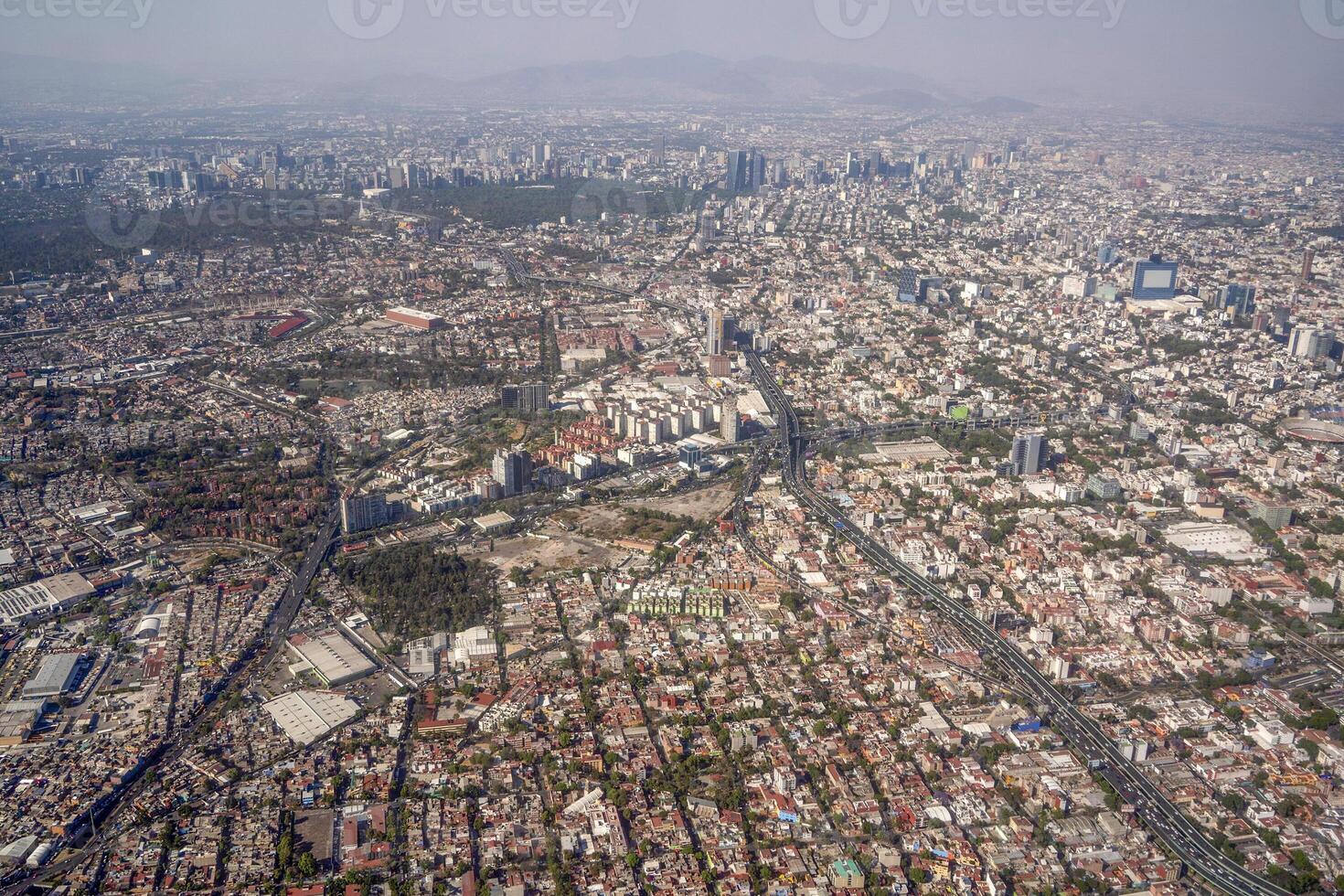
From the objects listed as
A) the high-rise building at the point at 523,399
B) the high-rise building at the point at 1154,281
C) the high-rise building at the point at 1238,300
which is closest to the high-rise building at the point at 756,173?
the high-rise building at the point at 1154,281

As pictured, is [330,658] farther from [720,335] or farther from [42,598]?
[720,335]

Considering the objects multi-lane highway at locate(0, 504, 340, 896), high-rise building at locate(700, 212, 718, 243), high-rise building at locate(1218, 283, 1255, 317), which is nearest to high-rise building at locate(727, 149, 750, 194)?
high-rise building at locate(700, 212, 718, 243)

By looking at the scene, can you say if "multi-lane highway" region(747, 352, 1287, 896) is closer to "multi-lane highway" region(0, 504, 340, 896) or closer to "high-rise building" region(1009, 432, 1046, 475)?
"high-rise building" region(1009, 432, 1046, 475)

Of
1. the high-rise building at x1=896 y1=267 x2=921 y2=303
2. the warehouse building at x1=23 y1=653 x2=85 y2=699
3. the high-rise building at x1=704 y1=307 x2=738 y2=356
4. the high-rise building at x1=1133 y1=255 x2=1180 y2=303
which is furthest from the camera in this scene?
the high-rise building at x1=896 y1=267 x2=921 y2=303

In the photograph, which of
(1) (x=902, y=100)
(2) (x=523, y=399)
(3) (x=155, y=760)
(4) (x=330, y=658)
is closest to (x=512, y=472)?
(2) (x=523, y=399)

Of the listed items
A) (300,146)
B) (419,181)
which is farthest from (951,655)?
(300,146)

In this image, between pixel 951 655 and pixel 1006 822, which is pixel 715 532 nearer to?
pixel 951 655
